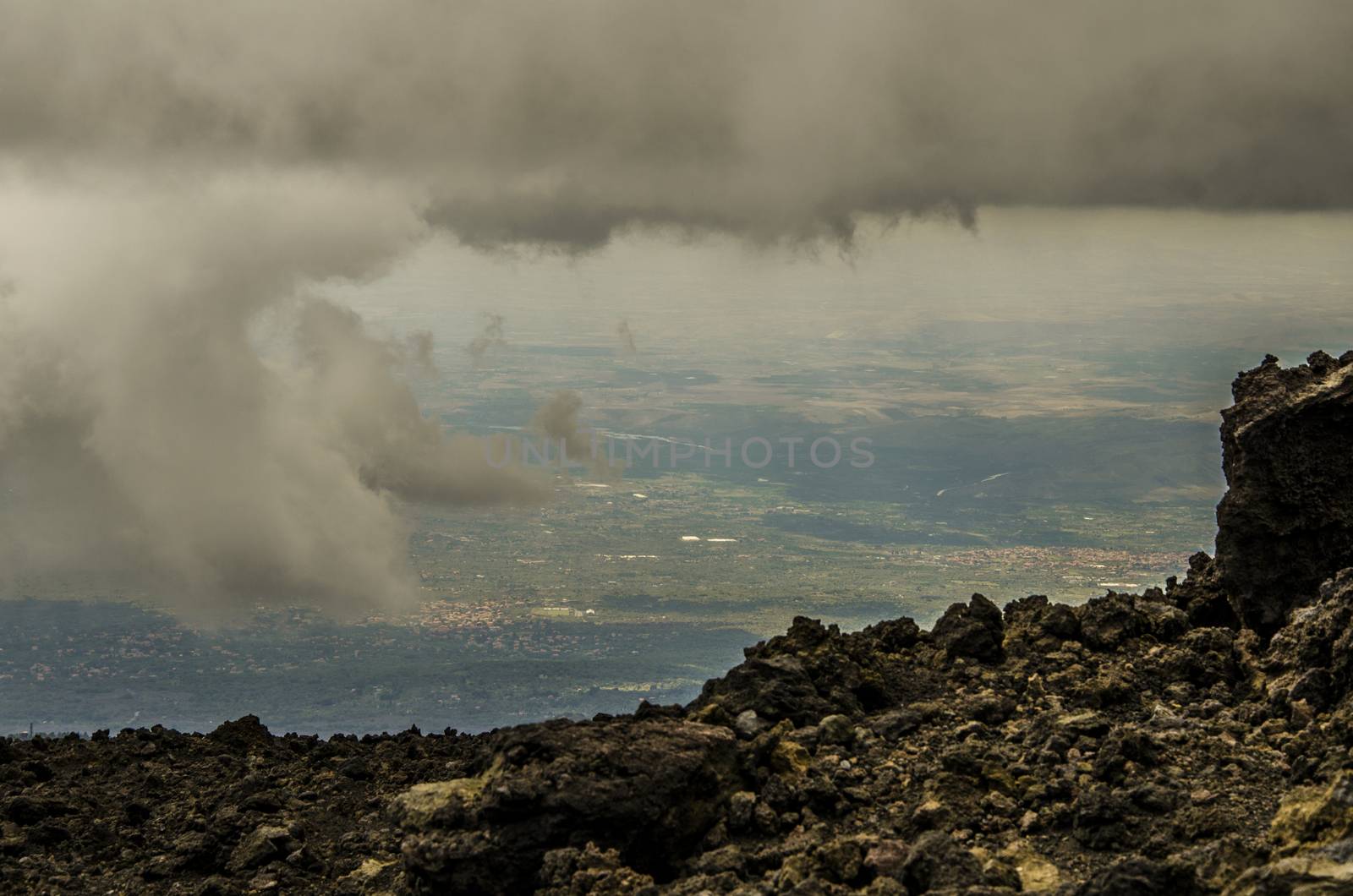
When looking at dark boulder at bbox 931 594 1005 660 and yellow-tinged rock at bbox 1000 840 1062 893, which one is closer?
yellow-tinged rock at bbox 1000 840 1062 893

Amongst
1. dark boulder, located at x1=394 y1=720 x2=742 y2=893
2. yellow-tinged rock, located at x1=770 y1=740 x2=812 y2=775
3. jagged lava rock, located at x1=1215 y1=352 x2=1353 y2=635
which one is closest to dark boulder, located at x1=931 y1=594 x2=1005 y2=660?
jagged lava rock, located at x1=1215 y1=352 x2=1353 y2=635

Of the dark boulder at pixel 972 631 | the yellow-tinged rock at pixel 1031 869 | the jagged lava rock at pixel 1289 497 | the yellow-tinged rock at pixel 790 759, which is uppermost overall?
the jagged lava rock at pixel 1289 497

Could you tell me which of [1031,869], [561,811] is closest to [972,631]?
[1031,869]

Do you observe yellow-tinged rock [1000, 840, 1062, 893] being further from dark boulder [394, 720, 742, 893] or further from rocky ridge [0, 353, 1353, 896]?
dark boulder [394, 720, 742, 893]

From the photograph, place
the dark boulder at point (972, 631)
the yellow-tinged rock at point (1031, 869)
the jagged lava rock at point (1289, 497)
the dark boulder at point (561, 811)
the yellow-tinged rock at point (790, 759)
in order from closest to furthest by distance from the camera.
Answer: the yellow-tinged rock at point (1031, 869) → the dark boulder at point (561, 811) → the yellow-tinged rock at point (790, 759) → the jagged lava rock at point (1289, 497) → the dark boulder at point (972, 631)

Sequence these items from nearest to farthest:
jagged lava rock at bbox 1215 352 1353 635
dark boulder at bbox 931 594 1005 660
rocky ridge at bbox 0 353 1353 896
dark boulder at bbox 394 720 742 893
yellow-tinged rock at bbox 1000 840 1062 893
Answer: yellow-tinged rock at bbox 1000 840 1062 893 < rocky ridge at bbox 0 353 1353 896 < dark boulder at bbox 394 720 742 893 < jagged lava rock at bbox 1215 352 1353 635 < dark boulder at bbox 931 594 1005 660

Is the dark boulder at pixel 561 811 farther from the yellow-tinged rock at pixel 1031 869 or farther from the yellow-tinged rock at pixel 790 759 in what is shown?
the yellow-tinged rock at pixel 1031 869

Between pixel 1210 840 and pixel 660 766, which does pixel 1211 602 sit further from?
pixel 660 766

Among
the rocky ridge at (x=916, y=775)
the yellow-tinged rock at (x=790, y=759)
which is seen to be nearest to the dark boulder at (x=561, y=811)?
the rocky ridge at (x=916, y=775)

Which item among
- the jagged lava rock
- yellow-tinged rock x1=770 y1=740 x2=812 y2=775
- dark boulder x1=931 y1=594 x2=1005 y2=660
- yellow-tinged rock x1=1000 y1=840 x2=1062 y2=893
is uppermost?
the jagged lava rock
